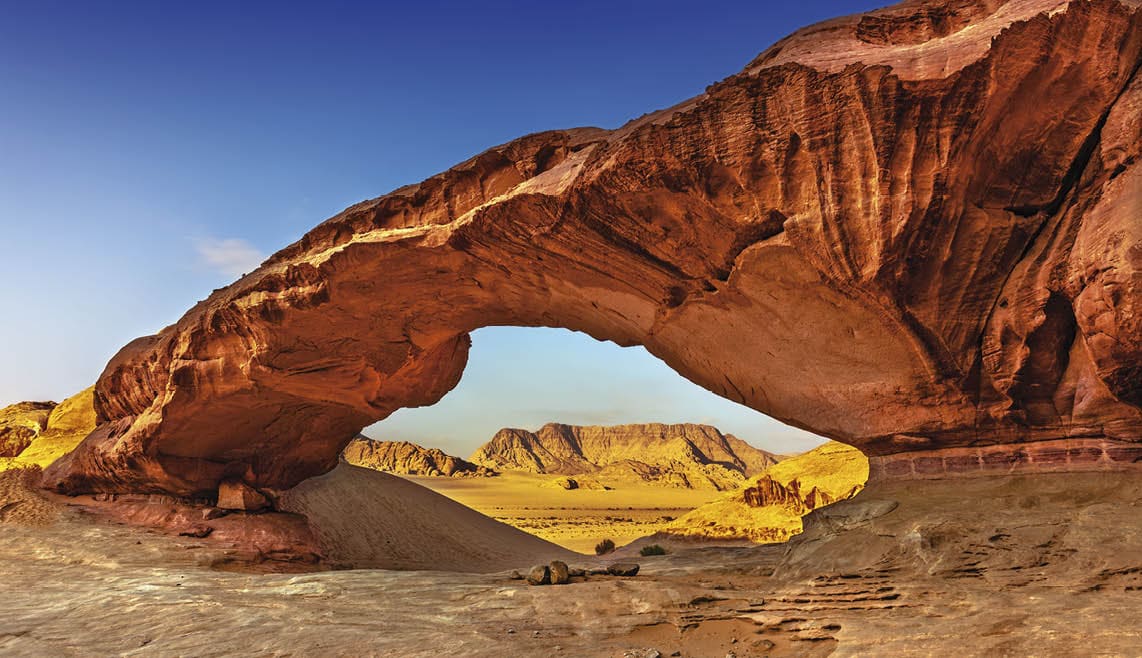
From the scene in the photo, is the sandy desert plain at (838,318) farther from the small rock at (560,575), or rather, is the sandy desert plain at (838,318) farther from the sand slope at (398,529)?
the sand slope at (398,529)

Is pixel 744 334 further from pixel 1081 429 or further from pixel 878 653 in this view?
pixel 878 653

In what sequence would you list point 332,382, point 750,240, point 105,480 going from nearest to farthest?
point 750,240
point 332,382
point 105,480

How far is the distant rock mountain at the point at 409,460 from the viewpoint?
2825 inches

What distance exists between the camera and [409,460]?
7562 cm

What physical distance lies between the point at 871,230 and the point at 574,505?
4451 cm

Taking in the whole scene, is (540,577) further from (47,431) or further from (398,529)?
(47,431)

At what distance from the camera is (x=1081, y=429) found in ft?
19.9

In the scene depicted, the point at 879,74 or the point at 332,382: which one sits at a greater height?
the point at 879,74

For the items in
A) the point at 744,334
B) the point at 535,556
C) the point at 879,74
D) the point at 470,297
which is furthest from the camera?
the point at 535,556

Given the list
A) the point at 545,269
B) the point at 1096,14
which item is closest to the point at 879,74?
the point at 1096,14

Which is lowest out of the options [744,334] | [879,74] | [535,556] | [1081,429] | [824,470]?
[535,556]

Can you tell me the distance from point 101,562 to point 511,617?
842 cm

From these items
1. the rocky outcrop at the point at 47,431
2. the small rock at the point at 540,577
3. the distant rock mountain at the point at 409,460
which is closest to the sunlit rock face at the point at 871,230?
the small rock at the point at 540,577

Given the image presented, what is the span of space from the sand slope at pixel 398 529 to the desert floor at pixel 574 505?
638cm
